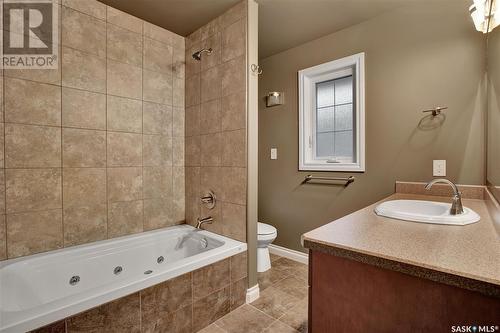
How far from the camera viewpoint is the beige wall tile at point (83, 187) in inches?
67.2

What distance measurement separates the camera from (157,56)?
2186 mm

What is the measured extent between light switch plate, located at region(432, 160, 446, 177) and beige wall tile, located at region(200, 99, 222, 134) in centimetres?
171

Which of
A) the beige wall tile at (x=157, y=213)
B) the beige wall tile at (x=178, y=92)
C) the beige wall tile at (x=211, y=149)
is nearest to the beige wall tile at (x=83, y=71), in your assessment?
the beige wall tile at (x=178, y=92)

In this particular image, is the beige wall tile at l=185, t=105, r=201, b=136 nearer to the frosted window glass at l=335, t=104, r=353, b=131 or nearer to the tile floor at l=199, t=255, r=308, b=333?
the frosted window glass at l=335, t=104, r=353, b=131

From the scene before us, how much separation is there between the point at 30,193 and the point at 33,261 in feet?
1.47

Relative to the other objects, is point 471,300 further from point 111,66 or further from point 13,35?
point 13,35

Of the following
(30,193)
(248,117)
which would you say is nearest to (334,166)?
(248,117)

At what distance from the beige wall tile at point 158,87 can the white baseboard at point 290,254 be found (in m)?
1.99

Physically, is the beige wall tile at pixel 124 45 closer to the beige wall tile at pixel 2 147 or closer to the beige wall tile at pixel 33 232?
the beige wall tile at pixel 2 147

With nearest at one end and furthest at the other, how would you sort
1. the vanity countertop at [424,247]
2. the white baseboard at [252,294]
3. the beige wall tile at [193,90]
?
the vanity countertop at [424,247], the white baseboard at [252,294], the beige wall tile at [193,90]

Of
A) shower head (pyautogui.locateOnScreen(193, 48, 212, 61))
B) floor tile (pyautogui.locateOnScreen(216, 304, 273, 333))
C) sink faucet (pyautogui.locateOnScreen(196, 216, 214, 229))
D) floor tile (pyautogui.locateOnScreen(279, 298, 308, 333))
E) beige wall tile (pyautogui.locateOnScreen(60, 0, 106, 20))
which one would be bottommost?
floor tile (pyautogui.locateOnScreen(216, 304, 273, 333))

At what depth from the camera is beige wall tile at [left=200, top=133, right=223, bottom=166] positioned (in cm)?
204

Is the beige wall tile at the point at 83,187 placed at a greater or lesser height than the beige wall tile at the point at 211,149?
lesser

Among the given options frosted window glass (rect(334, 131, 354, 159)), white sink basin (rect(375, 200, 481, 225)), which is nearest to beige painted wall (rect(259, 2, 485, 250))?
frosted window glass (rect(334, 131, 354, 159))
